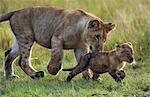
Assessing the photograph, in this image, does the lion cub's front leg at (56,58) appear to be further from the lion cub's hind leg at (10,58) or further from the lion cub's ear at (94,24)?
the lion cub's hind leg at (10,58)

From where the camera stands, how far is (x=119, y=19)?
14.4 m

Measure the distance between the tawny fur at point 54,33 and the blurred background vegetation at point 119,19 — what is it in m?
2.26

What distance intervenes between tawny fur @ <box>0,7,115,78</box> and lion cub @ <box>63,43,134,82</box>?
0.81 ft

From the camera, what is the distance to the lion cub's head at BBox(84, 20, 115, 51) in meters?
9.19

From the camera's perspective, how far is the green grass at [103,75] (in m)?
8.48

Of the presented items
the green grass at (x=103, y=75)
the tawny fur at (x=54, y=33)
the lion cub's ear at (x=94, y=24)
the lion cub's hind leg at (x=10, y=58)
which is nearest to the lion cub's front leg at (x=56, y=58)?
the tawny fur at (x=54, y=33)

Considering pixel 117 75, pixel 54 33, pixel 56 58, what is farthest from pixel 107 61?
pixel 54 33

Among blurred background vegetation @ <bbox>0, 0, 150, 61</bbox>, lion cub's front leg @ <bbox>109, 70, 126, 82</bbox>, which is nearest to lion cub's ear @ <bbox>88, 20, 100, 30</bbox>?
lion cub's front leg @ <bbox>109, 70, 126, 82</bbox>

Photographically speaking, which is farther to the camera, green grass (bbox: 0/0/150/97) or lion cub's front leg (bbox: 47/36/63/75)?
lion cub's front leg (bbox: 47/36/63/75)

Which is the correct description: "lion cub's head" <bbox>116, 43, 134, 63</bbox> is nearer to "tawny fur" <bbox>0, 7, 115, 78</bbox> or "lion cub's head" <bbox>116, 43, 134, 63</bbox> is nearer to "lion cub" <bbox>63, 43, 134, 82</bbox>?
"lion cub" <bbox>63, 43, 134, 82</bbox>

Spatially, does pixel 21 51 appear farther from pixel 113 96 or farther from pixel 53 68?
pixel 113 96

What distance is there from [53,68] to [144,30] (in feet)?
11.4

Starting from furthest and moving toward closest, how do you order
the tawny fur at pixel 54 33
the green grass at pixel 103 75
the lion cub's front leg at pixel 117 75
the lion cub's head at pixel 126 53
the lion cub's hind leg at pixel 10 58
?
1. the lion cub's hind leg at pixel 10 58
2. the tawny fur at pixel 54 33
3. the lion cub's front leg at pixel 117 75
4. the lion cub's head at pixel 126 53
5. the green grass at pixel 103 75

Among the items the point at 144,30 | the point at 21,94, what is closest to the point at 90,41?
the point at 21,94
